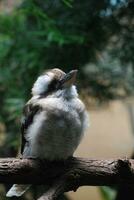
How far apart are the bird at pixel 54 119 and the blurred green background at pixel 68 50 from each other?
454 millimetres

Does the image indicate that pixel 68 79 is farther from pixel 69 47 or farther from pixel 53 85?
pixel 69 47

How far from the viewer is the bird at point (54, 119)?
1.32 metres

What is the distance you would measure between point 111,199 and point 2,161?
0.86 meters

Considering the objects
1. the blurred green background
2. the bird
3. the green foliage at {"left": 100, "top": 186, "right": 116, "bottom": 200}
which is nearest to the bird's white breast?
the bird

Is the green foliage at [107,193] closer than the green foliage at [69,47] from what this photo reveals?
No

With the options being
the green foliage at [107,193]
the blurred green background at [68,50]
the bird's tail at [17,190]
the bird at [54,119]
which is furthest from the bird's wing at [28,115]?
the green foliage at [107,193]

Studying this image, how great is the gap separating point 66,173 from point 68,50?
75 cm

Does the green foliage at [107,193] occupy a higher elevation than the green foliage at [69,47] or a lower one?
lower

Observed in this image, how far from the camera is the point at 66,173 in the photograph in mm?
1302

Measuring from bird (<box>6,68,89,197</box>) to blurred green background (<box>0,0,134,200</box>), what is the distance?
1.49ft

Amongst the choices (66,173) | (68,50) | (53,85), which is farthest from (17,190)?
(68,50)

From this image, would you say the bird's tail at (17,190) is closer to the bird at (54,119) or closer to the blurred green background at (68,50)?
the bird at (54,119)

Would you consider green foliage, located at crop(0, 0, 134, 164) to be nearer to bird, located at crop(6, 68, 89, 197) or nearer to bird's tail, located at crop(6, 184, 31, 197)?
bird, located at crop(6, 68, 89, 197)

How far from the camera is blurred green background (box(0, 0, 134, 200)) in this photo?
1922mm
